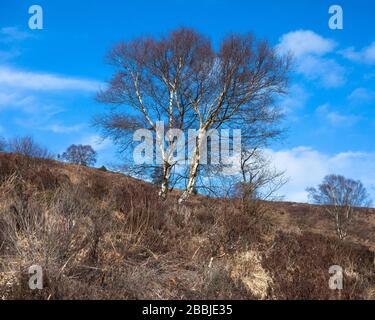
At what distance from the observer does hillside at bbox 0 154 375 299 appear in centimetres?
476

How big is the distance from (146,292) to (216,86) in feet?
46.5

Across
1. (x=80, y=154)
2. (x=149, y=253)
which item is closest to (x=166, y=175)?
(x=149, y=253)

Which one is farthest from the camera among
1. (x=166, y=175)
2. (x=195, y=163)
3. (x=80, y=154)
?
(x=80, y=154)

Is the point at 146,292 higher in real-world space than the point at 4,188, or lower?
lower

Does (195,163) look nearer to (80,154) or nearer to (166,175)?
(166,175)

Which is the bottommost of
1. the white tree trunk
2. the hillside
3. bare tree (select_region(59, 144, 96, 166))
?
the hillside

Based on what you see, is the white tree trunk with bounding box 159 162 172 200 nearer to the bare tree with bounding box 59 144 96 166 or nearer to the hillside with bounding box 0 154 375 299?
the hillside with bounding box 0 154 375 299

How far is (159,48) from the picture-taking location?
18.8 metres

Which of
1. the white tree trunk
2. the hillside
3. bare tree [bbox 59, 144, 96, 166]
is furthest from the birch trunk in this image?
bare tree [bbox 59, 144, 96, 166]

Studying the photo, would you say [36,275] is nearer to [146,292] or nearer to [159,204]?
[146,292]

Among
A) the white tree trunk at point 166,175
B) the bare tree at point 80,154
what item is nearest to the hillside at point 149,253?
the white tree trunk at point 166,175

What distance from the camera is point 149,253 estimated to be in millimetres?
6234
